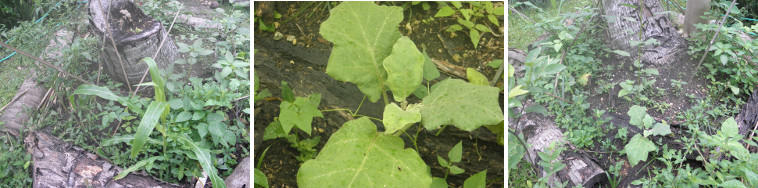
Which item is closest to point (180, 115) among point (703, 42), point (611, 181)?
point (611, 181)

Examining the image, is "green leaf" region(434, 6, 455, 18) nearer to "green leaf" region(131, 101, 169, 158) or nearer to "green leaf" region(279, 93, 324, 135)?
"green leaf" region(279, 93, 324, 135)

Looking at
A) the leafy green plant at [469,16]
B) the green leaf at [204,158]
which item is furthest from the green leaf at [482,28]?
the green leaf at [204,158]

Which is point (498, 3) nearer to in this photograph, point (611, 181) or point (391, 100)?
point (391, 100)

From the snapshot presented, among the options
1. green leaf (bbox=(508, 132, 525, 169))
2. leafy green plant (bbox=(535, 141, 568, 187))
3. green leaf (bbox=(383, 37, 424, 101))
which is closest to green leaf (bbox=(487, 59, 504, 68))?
green leaf (bbox=(383, 37, 424, 101))

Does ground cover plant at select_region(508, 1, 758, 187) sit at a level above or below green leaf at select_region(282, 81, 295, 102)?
below

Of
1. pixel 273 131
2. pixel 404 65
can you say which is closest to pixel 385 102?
pixel 404 65

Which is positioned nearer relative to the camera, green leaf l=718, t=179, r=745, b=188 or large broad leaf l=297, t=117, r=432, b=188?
large broad leaf l=297, t=117, r=432, b=188

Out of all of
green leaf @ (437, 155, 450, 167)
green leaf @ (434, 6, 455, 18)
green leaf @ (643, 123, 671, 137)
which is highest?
green leaf @ (434, 6, 455, 18)

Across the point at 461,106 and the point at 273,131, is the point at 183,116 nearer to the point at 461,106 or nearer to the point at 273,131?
the point at 273,131
